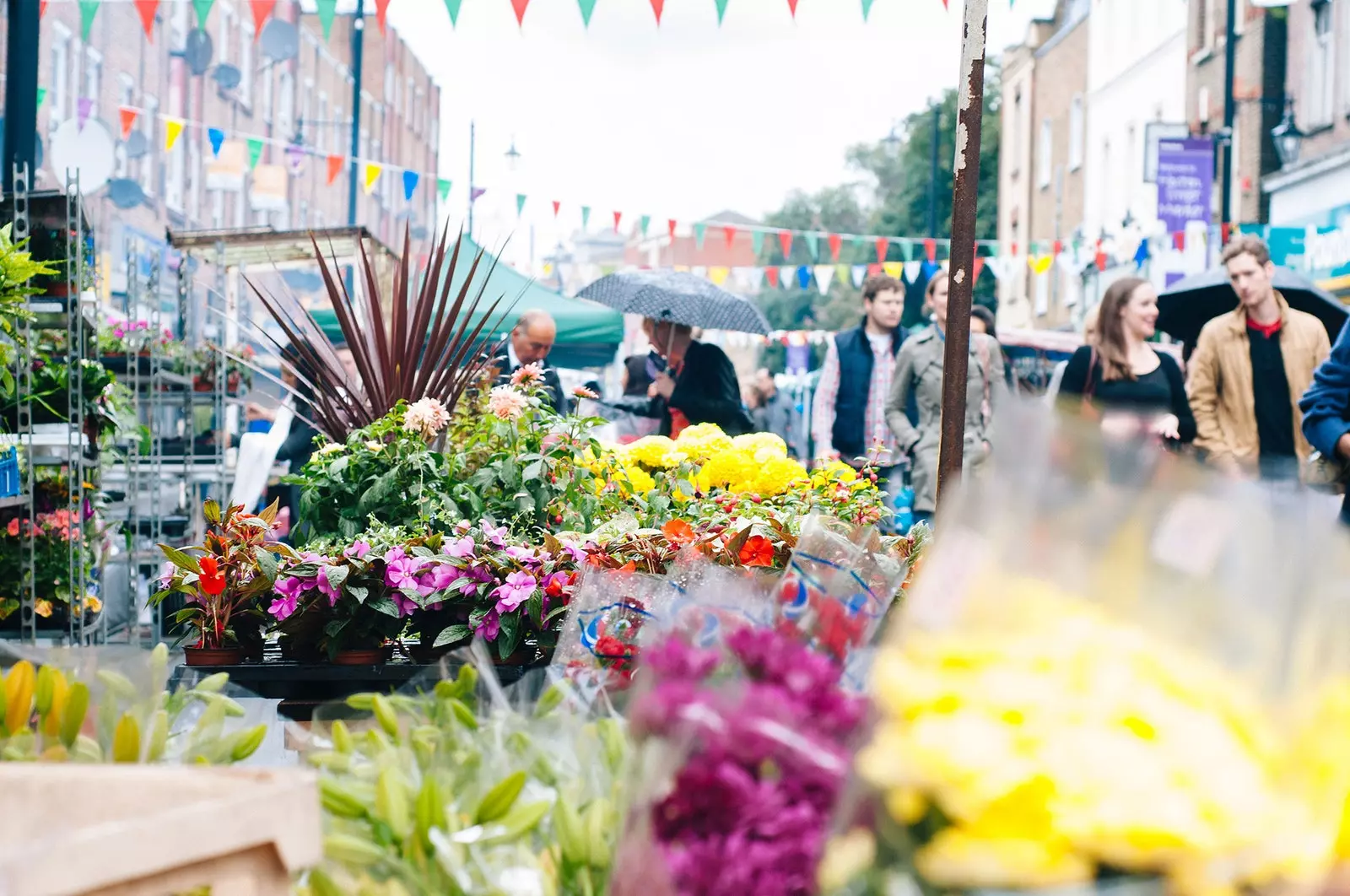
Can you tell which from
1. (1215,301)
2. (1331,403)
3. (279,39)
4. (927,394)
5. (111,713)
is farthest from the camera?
(279,39)

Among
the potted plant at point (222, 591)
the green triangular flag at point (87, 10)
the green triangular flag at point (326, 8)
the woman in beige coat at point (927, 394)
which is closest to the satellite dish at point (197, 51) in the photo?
the green triangular flag at point (87, 10)

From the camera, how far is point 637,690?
112 cm

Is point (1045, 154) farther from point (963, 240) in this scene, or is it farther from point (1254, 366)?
point (963, 240)

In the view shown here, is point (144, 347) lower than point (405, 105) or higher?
lower

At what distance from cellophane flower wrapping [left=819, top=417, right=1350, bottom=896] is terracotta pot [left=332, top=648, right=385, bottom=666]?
2139 millimetres

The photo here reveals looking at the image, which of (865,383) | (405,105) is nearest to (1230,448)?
(865,383)

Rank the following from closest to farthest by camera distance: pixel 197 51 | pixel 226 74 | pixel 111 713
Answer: pixel 111 713, pixel 197 51, pixel 226 74

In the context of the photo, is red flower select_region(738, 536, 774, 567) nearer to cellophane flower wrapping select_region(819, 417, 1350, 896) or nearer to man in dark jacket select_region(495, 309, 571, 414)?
cellophane flower wrapping select_region(819, 417, 1350, 896)

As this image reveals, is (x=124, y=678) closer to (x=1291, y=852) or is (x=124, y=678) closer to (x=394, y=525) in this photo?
(x=1291, y=852)

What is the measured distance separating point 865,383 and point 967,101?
15.0ft

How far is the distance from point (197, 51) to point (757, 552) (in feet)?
61.0

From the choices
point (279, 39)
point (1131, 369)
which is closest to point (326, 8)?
A: point (1131, 369)

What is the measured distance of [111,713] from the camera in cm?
137

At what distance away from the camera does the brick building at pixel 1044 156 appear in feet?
100.0
